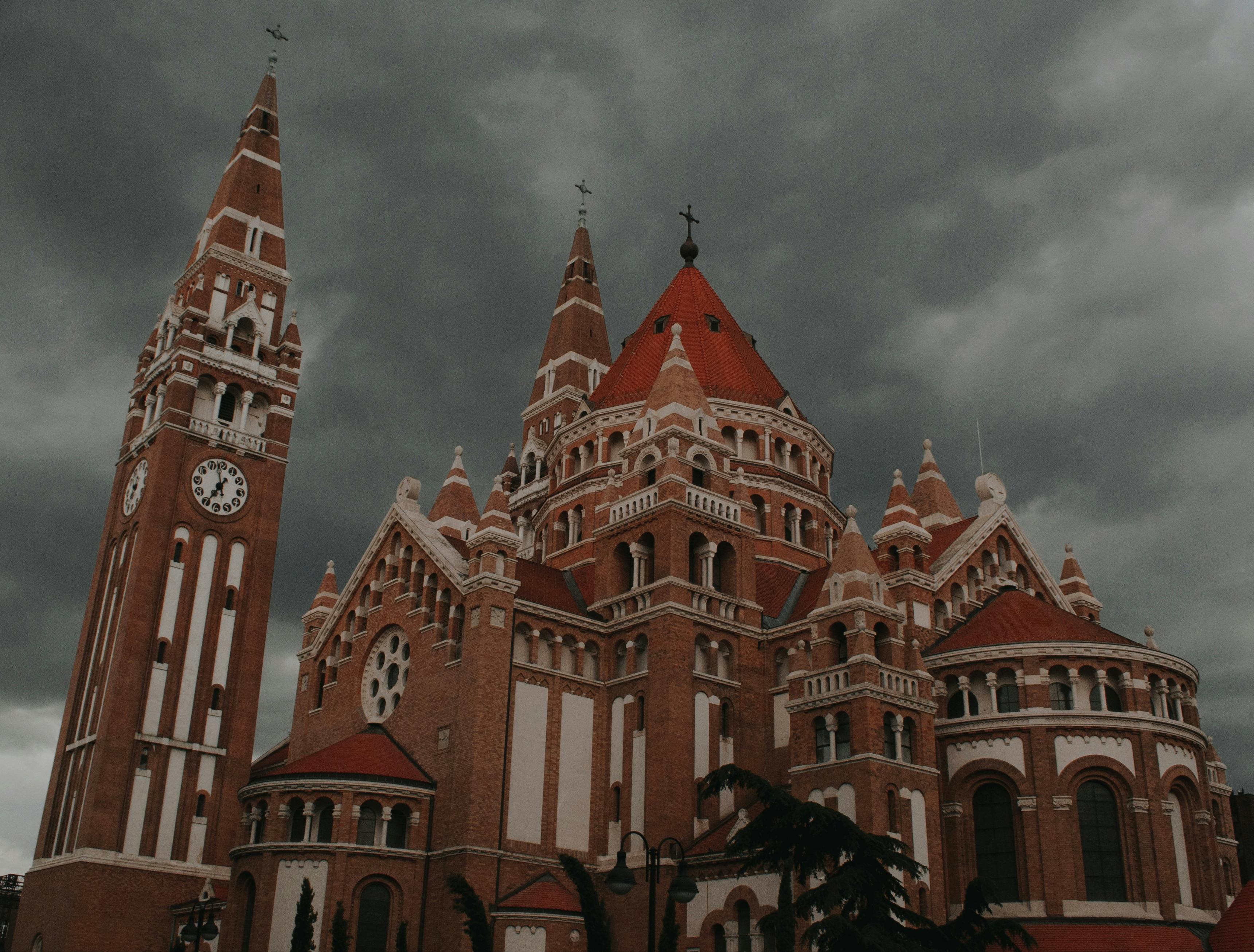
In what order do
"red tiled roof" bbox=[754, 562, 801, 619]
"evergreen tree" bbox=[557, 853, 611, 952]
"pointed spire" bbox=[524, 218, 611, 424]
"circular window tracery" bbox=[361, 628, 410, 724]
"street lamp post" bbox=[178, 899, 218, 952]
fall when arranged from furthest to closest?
"pointed spire" bbox=[524, 218, 611, 424] < "red tiled roof" bbox=[754, 562, 801, 619] < "circular window tracery" bbox=[361, 628, 410, 724] < "street lamp post" bbox=[178, 899, 218, 952] < "evergreen tree" bbox=[557, 853, 611, 952]

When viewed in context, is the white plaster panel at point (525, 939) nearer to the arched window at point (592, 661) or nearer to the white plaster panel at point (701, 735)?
the white plaster panel at point (701, 735)

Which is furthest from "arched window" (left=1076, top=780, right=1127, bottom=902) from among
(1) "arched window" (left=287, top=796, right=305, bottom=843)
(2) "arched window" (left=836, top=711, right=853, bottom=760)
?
(1) "arched window" (left=287, top=796, right=305, bottom=843)

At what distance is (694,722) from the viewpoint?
136ft

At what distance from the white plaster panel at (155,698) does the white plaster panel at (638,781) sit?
783 inches

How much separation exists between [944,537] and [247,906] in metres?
28.6

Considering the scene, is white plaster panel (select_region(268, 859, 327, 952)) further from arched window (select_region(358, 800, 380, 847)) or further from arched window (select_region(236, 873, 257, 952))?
arched window (select_region(358, 800, 380, 847))

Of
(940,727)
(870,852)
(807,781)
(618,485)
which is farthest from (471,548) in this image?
(870,852)

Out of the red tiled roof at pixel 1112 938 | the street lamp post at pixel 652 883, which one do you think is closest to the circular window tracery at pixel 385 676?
the red tiled roof at pixel 1112 938

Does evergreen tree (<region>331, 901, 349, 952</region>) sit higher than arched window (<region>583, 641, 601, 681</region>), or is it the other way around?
arched window (<region>583, 641, 601, 681</region>)

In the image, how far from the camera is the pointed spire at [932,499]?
5191 centimetres

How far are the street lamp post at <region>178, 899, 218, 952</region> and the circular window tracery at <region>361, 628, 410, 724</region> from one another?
8.37m

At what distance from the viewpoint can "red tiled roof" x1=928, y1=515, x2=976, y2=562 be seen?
47156 mm

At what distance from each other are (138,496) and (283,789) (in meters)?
19.7

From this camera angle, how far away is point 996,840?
38.5 m
